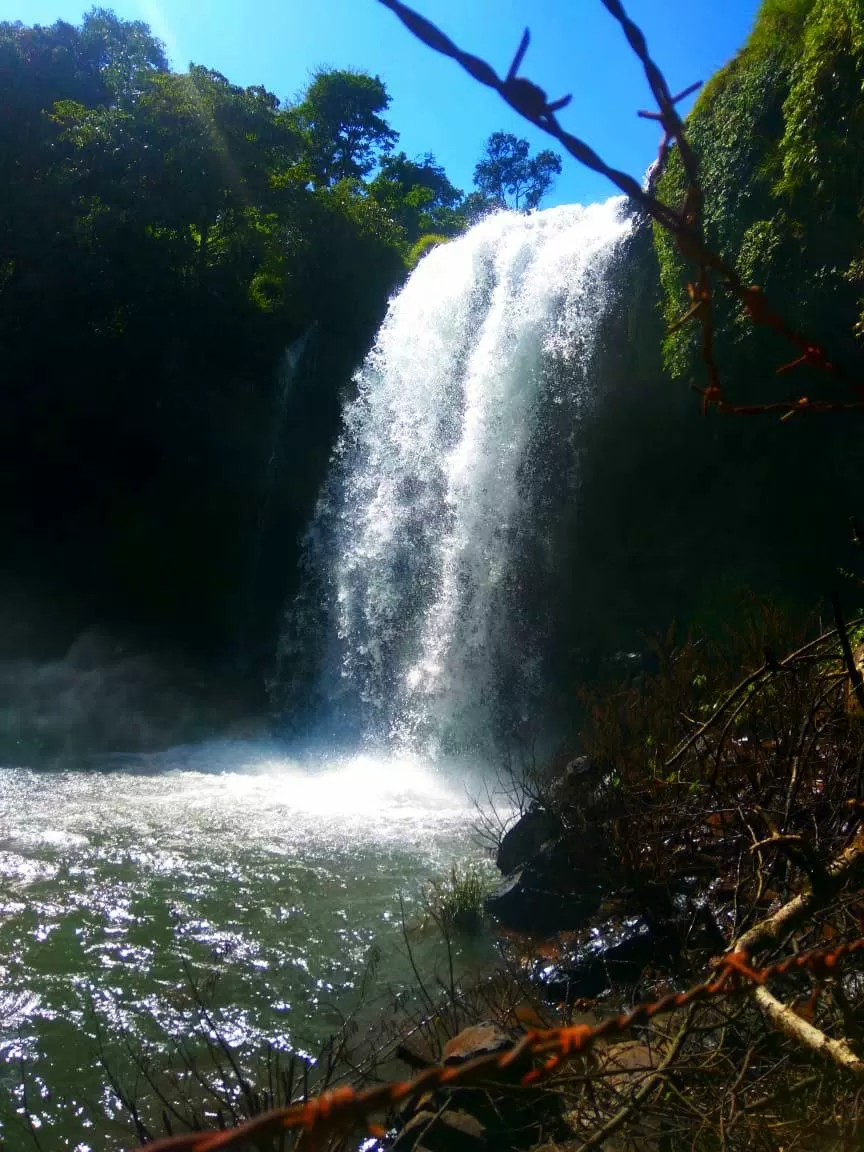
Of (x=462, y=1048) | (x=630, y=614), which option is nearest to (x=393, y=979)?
(x=462, y=1048)

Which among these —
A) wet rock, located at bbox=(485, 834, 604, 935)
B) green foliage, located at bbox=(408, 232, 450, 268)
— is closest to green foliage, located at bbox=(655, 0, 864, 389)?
wet rock, located at bbox=(485, 834, 604, 935)

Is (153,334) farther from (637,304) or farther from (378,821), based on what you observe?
(378,821)

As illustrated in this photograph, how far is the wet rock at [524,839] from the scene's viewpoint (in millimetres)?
6539

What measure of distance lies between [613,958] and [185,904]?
3184 mm

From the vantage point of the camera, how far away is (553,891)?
5.93 metres

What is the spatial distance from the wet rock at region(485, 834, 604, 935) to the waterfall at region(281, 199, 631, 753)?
18.3 feet

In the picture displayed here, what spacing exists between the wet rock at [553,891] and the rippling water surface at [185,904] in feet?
2.58

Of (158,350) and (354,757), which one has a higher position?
(158,350)

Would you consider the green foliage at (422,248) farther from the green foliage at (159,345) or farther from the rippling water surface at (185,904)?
the rippling water surface at (185,904)

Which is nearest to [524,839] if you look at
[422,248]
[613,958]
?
[613,958]

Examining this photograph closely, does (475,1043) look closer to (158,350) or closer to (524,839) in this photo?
(524,839)

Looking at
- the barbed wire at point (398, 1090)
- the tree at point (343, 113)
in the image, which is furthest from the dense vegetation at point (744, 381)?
the tree at point (343, 113)

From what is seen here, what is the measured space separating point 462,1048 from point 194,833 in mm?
5313

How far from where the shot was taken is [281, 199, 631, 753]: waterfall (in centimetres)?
1241
